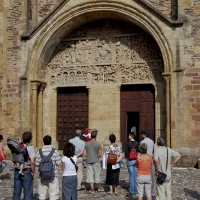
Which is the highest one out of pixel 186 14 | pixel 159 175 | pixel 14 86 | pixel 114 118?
pixel 186 14

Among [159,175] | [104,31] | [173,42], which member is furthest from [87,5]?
[159,175]

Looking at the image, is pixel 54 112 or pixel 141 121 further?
pixel 54 112

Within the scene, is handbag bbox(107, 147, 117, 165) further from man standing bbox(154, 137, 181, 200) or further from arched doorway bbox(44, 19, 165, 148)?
arched doorway bbox(44, 19, 165, 148)

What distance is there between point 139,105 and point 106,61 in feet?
7.41

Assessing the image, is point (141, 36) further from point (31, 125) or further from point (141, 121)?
point (31, 125)

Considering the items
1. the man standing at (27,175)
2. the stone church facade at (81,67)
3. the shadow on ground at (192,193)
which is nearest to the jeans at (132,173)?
the shadow on ground at (192,193)

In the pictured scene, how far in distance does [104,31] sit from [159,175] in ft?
33.7

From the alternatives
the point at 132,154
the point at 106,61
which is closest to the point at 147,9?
the point at 106,61

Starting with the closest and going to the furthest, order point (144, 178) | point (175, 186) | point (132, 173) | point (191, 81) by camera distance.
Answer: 1. point (144, 178)
2. point (132, 173)
3. point (175, 186)
4. point (191, 81)

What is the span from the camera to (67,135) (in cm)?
1667

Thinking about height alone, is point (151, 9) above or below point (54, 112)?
above

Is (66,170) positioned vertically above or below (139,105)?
below

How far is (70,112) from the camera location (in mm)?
16797

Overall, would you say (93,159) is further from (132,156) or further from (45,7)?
(45,7)
